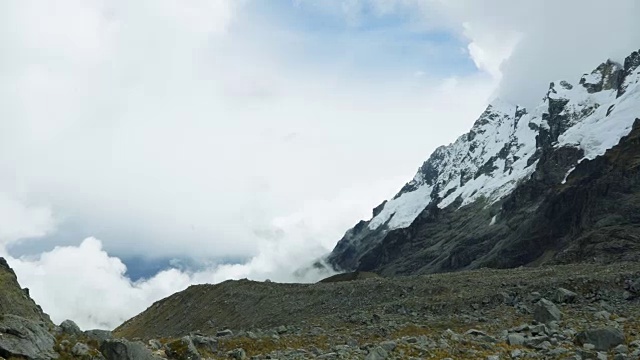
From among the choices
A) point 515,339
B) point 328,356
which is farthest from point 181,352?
point 515,339

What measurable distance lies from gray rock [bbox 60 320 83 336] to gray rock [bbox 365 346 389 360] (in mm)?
10908

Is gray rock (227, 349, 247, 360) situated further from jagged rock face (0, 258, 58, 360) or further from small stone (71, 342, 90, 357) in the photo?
jagged rock face (0, 258, 58, 360)

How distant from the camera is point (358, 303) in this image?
5778 centimetres

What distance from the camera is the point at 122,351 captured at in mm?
18562

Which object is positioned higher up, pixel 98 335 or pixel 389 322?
pixel 98 335

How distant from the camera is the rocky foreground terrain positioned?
21500 mm

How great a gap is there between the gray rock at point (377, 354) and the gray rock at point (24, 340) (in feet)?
33.6

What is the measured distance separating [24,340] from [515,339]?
735 inches

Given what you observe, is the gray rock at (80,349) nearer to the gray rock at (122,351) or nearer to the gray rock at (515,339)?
the gray rock at (122,351)

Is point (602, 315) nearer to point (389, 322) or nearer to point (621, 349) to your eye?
point (621, 349)

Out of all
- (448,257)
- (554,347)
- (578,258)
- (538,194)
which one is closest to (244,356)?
(554,347)

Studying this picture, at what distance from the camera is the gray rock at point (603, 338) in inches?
952

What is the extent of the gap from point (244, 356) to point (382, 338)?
12.4 m

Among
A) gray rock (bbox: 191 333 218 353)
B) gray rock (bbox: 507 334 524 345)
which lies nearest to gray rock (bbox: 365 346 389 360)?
gray rock (bbox: 507 334 524 345)
